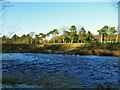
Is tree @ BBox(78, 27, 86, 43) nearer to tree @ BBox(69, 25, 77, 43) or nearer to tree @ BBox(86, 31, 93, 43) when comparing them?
tree @ BBox(86, 31, 93, 43)

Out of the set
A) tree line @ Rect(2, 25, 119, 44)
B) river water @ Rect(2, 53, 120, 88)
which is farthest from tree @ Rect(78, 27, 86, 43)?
river water @ Rect(2, 53, 120, 88)

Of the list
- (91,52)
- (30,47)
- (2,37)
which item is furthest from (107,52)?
(2,37)

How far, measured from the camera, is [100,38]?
323 ft

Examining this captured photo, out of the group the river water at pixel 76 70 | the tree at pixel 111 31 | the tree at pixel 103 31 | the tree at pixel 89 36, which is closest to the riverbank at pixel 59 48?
the river water at pixel 76 70

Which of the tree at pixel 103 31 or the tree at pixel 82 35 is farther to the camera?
the tree at pixel 82 35

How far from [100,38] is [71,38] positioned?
30.4 ft

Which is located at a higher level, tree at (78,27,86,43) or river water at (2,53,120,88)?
tree at (78,27,86,43)

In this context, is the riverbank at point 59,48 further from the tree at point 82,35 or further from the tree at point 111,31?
the tree at point 82,35

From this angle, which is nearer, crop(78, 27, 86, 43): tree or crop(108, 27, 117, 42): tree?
crop(108, 27, 117, 42): tree

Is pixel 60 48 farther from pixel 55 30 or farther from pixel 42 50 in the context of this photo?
pixel 55 30

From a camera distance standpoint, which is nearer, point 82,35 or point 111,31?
point 111,31

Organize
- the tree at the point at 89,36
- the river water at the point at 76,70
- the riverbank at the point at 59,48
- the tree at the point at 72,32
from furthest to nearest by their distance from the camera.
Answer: the tree at the point at 72,32, the tree at the point at 89,36, the riverbank at the point at 59,48, the river water at the point at 76,70

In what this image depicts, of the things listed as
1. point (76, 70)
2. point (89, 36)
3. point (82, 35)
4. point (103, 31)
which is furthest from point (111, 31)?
point (76, 70)

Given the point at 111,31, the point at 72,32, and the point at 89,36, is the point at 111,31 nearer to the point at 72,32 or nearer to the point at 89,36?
the point at 89,36
